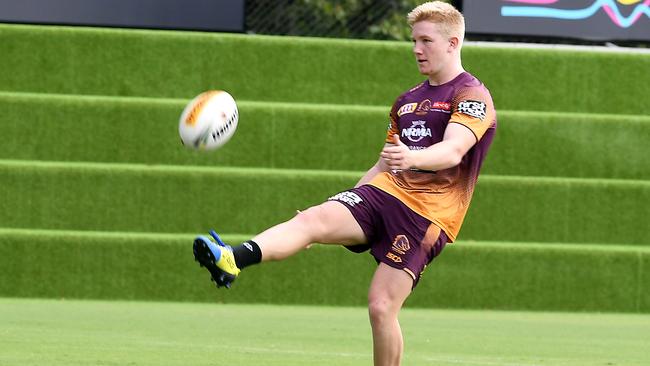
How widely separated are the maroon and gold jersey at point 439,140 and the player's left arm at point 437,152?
0.10 m

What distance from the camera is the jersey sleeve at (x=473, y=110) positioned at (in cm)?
568

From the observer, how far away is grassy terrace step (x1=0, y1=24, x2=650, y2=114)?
45.3 ft

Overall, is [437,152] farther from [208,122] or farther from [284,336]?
[284,336]

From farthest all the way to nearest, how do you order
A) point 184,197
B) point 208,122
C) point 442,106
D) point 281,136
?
point 281,136, point 184,197, point 208,122, point 442,106

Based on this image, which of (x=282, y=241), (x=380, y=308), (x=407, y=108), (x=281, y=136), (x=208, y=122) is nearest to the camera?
(x=282, y=241)

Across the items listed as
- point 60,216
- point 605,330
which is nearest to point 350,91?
point 60,216

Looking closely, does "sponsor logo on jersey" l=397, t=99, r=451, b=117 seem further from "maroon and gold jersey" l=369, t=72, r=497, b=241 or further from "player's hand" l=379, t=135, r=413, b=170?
"player's hand" l=379, t=135, r=413, b=170

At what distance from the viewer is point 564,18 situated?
45.7 ft

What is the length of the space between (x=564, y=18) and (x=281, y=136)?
3231 millimetres

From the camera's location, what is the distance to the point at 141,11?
1386 centimetres

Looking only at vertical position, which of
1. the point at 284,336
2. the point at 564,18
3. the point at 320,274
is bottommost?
the point at 320,274

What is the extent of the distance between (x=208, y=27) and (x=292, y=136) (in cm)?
159

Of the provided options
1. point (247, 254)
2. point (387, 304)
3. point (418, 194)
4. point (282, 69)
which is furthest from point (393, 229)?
point (282, 69)

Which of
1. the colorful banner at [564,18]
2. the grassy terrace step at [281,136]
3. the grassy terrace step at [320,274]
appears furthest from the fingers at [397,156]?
the colorful banner at [564,18]
